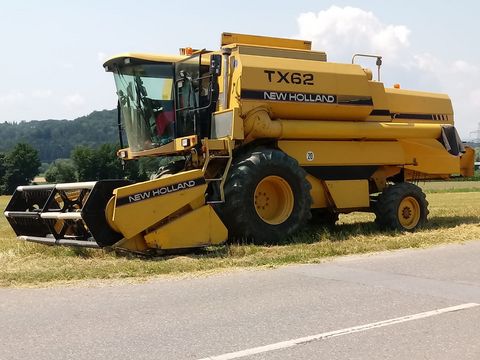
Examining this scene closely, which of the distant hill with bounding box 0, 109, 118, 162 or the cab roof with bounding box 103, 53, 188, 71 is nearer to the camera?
the cab roof with bounding box 103, 53, 188, 71

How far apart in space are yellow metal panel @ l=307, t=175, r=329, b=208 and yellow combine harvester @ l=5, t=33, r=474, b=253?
0.07 ft

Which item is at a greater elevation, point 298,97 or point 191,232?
point 298,97

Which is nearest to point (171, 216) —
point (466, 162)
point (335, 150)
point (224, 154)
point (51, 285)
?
point (224, 154)

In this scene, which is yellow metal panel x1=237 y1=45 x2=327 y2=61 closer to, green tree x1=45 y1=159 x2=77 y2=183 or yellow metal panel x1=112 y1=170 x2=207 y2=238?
yellow metal panel x1=112 y1=170 x2=207 y2=238

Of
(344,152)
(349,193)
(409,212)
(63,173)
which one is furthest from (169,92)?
(63,173)

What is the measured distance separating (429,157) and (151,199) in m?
7.10

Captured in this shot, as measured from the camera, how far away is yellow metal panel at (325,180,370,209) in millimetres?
11680

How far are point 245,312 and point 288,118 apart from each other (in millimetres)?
6254

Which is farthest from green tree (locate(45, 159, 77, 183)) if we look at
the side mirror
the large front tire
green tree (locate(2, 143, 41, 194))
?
the large front tire

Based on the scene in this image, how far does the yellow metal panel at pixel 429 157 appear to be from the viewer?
13.0 m

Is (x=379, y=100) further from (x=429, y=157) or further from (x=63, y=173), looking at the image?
(x=63, y=173)

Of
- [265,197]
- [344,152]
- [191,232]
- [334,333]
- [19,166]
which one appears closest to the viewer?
[334,333]

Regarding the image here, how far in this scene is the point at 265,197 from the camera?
10.8 metres

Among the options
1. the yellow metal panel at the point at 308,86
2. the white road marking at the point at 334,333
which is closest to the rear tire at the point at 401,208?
the yellow metal panel at the point at 308,86
